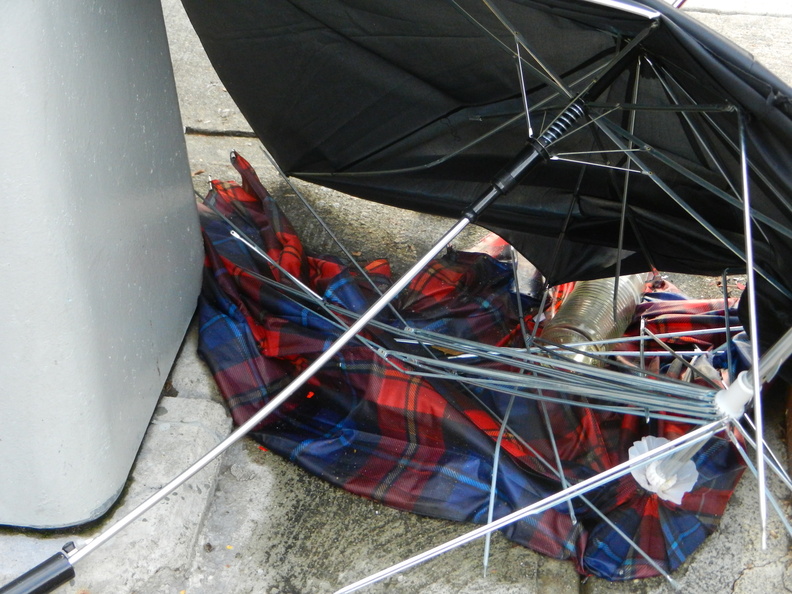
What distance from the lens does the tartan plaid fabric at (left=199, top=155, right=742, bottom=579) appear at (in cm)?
153

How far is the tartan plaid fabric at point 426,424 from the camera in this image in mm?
1531

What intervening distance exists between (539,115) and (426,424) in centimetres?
71

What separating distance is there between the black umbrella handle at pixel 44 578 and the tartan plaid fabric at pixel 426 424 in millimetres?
551

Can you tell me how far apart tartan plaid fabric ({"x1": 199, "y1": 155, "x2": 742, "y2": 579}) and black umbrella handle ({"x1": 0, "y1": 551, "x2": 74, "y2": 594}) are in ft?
1.81

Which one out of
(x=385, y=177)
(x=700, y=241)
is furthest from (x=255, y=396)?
(x=700, y=241)

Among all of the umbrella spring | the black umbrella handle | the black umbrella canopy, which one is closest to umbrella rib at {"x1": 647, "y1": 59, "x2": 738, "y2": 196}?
the black umbrella canopy

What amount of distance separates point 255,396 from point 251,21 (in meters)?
0.81

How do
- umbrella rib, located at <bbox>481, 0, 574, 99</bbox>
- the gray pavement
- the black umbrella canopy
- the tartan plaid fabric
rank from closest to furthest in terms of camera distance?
the black umbrella canopy, umbrella rib, located at <bbox>481, 0, 574, 99</bbox>, the gray pavement, the tartan plaid fabric

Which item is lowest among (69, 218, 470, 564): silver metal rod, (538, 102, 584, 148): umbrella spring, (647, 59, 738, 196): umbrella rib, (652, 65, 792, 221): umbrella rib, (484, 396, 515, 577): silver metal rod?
(484, 396, 515, 577): silver metal rod

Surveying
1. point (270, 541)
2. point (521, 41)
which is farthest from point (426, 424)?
point (521, 41)

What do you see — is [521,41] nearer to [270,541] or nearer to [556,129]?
[556,129]

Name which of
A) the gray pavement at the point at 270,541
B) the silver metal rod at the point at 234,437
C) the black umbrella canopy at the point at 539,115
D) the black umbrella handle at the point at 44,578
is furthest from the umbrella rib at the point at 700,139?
the black umbrella handle at the point at 44,578

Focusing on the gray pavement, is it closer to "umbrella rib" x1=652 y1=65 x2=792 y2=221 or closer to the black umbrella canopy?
the black umbrella canopy

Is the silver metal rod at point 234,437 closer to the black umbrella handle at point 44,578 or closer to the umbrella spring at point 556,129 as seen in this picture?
the black umbrella handle at point 44,578
